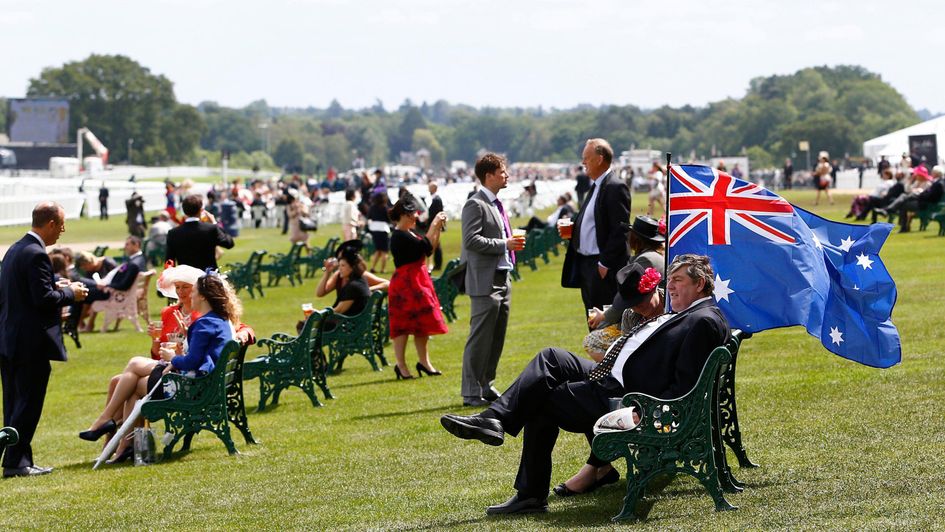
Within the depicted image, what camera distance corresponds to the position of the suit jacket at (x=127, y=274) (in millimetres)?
20281

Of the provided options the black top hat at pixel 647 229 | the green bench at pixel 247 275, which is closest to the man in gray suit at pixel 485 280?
the black top hat at pixel 647 229

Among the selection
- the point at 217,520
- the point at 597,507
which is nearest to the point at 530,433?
the point at 597,507

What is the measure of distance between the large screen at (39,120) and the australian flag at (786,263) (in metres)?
160

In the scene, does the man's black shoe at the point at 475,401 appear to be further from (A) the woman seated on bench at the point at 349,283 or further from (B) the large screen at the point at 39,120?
(B) the large screen at the point at 39,120

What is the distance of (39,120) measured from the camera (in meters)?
164

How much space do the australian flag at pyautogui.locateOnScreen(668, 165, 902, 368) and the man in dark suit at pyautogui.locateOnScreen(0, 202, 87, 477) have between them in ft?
14.2

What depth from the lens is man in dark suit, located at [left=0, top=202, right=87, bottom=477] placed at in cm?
1013

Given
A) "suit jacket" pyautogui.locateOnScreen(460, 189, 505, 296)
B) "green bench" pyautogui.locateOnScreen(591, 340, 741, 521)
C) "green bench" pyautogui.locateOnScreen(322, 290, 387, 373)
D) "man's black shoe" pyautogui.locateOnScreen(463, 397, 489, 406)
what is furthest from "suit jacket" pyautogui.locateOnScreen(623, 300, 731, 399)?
"green bench" pyautogui.locateOnScreen(322, 290, 387, 373)

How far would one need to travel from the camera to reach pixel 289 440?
11.1 meters

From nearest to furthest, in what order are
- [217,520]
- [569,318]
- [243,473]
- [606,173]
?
[217,520]
[243,473]
[606,173]
[569,318]

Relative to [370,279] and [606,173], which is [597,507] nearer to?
[606,173]

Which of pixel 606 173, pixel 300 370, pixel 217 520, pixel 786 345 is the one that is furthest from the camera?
pixel 786 345

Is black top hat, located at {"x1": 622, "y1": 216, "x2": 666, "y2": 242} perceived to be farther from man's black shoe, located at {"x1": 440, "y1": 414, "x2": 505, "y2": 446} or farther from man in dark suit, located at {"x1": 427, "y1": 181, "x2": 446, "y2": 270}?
man in dark suit, located at {"x1": 427, "y1": 181, "x2": 446, "y2": 270}

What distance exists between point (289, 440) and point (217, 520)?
2932 millimetres
